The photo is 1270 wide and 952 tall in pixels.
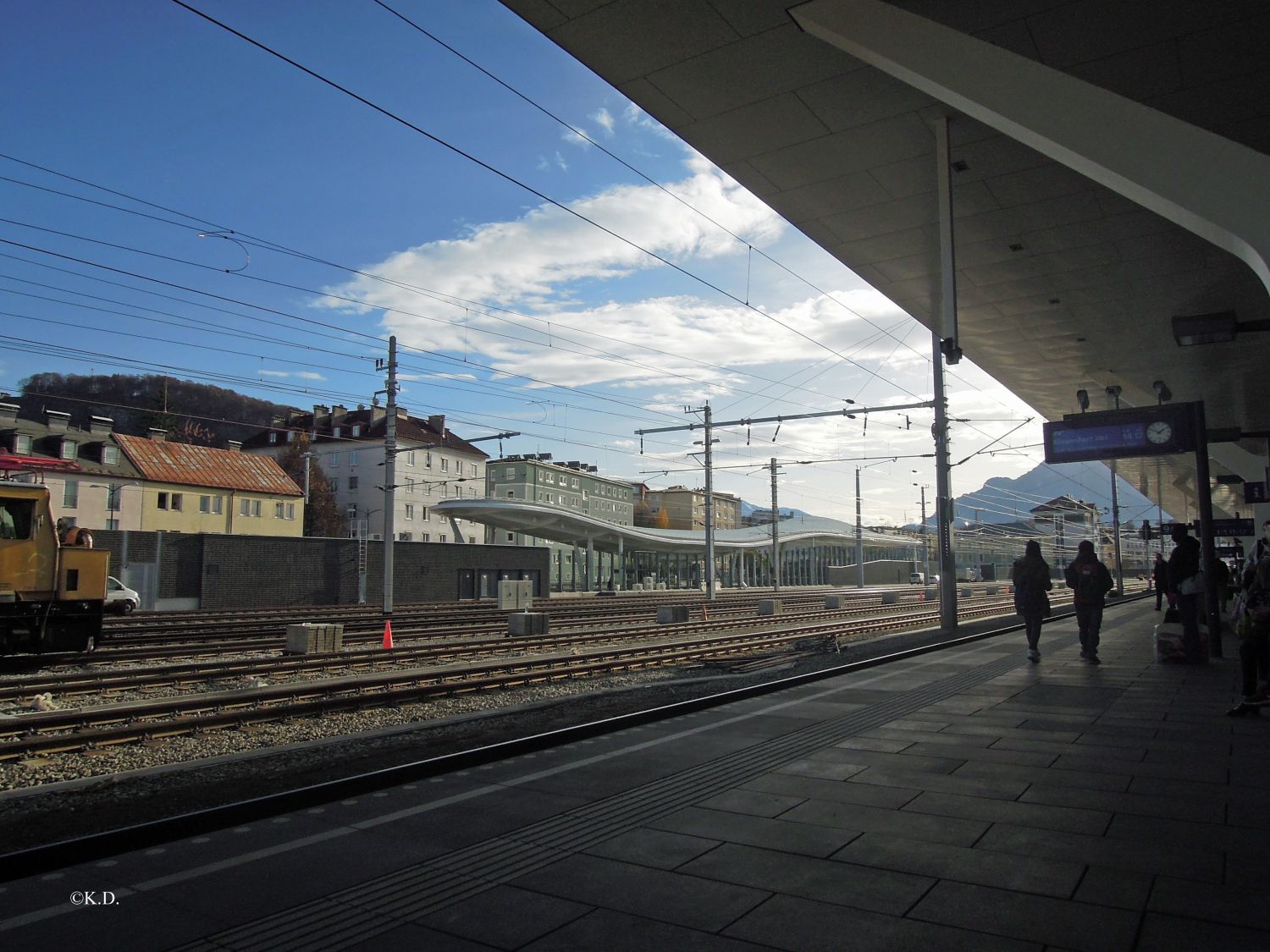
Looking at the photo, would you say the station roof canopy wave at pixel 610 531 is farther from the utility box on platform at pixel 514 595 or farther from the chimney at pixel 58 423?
the chimney at pixel 58 423

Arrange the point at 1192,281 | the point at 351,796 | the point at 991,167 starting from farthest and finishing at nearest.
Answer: the point at 1192,281, the point at 991,167, the point at 351,796

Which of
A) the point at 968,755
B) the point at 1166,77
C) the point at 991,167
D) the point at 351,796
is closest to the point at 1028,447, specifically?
the point at 991,167

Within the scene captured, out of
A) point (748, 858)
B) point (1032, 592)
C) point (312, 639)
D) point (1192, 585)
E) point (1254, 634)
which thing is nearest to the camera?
point (748, 858)

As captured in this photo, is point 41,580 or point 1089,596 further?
point 41,580

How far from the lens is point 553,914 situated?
11.8 feet

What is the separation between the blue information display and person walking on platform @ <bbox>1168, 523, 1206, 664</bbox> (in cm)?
136

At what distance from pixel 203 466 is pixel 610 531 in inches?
970

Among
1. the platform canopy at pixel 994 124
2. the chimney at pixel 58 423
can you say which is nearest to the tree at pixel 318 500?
the chimney at pixel 58 423

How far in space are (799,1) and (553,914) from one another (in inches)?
271

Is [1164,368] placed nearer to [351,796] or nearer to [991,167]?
[991,167]

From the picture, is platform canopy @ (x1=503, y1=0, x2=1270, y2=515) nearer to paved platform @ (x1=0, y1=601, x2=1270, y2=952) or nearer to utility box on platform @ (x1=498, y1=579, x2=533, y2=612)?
paved platform @ (x1=0, y1=601, x2=1270, y2=952)

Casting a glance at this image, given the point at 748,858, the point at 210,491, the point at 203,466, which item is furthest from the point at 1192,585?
the point at 203,466

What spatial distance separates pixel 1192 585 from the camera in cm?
1170

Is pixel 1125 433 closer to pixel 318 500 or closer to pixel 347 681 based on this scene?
pixel 347 681
